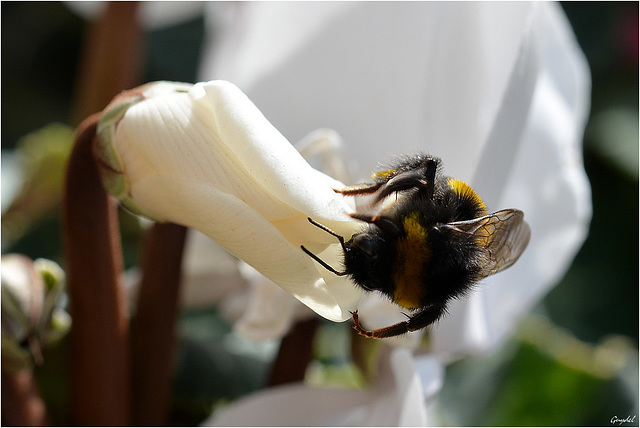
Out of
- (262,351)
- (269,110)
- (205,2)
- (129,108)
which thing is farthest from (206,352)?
(205,2)

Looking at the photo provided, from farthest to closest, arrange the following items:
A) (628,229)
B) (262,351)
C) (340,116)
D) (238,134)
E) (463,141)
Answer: (628,229), (262,351), (340,116), (463,141), (238,134)

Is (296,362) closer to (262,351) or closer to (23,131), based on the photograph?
(262,351)

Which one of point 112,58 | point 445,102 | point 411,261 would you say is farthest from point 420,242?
point 112,58

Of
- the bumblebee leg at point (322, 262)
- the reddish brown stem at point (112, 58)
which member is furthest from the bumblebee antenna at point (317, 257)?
the reddish brown stem at point (112, 58)

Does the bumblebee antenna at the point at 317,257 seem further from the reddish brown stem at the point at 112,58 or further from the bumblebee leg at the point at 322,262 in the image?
the reddish brown stem at the point at 112,58

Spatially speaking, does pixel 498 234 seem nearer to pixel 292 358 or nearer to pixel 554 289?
pixel 292 358

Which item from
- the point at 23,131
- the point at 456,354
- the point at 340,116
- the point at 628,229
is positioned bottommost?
the point at 23,131
